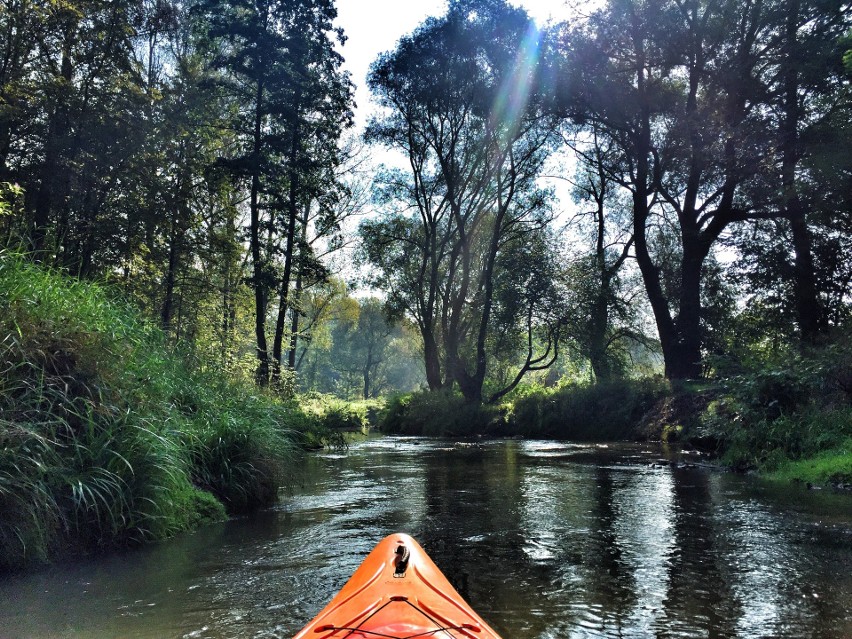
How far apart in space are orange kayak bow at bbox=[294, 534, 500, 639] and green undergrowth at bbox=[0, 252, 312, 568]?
108 inches

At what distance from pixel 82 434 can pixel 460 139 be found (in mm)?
20487

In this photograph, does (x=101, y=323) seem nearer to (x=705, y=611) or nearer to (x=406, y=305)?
(x=705, y=611)

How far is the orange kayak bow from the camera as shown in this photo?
8.18 ft

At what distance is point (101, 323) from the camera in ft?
18.8

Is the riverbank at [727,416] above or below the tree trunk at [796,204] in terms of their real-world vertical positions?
below

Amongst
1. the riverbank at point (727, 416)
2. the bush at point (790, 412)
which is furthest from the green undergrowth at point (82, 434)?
the bush at point (790, 412)

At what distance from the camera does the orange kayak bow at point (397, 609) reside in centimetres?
Result: 249

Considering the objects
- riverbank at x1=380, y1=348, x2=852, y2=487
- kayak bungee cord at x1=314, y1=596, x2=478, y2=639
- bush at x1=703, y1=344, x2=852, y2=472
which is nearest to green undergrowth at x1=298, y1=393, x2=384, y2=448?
riverbank at x1=380, y1=348, x2=852, y2=487

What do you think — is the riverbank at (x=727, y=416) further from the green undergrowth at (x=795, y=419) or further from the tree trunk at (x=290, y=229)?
the tree trunk at (x=290, y=229)

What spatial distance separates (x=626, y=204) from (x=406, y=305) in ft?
33.0

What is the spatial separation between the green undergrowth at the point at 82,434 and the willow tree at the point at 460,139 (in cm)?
1652

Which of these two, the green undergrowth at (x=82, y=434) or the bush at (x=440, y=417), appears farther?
the bush at (x=440, y=417)

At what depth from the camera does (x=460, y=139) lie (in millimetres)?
23625

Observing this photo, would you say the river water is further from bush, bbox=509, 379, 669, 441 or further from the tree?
the tree
